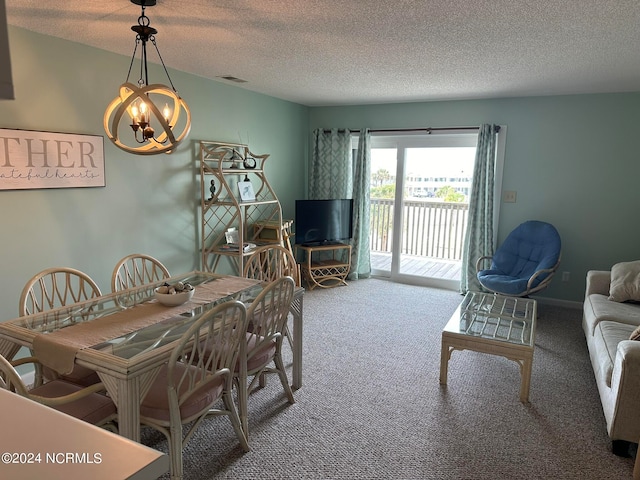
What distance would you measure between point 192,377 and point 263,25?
1957mm

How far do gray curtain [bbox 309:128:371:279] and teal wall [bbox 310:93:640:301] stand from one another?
119 centimetres

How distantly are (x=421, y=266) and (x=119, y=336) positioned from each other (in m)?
4.47

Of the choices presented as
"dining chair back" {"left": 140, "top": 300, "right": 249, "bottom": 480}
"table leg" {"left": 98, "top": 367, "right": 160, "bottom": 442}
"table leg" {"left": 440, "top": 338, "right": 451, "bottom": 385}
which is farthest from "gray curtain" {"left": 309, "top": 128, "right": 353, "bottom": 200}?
"table leg" {"left": 98, "top": 367, "right": 160, "bottom": 442}

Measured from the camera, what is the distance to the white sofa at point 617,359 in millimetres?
2107

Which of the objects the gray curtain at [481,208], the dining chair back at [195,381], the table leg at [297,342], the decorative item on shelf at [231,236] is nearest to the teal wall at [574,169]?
the gray curtain at [481,208]

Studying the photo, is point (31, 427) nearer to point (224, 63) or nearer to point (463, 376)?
point (463, 376)

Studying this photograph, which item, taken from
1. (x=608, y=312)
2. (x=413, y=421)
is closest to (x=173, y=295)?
(x=413, y=421)

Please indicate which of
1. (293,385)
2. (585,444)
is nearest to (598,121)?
(585,444)

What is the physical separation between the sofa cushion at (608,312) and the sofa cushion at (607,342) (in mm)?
116

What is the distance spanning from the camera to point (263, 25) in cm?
248

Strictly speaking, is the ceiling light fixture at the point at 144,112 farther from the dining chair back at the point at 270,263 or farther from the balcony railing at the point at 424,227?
the balcony railing at the point at 424,227

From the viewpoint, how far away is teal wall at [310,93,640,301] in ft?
13.9

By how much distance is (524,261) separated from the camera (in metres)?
4.48

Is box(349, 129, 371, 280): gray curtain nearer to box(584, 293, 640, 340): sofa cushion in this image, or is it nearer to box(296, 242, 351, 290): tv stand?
box(296, 242, 351, 290): tv stand
